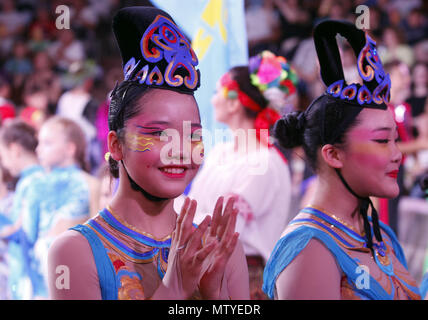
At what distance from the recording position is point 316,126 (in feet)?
6.05

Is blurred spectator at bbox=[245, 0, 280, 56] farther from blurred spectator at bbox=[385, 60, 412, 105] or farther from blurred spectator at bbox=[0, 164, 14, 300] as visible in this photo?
blurred spectator at bbox=[0, 164, 14, 300]

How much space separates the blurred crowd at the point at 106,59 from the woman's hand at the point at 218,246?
8.64 ft

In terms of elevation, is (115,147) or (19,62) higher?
(19,62)

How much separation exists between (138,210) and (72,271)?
25 centimetres

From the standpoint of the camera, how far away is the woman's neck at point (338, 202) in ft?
5.98

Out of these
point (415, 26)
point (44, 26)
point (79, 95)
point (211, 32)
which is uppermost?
point (44, 26)

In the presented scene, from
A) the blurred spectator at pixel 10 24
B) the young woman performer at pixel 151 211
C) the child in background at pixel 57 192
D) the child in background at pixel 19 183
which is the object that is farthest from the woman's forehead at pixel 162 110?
the blurred spectator at pixel 10 24

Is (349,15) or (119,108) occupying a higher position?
(349,15)

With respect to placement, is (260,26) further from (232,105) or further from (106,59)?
(106,59)

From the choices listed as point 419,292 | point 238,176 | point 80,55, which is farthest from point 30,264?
point 80,55

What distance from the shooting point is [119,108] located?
1.60 m
